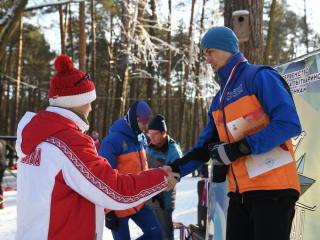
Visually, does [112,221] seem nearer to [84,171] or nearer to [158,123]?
[84,171]

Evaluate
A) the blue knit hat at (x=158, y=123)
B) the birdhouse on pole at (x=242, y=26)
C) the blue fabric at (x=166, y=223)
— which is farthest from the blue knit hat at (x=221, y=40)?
the blue fabric at (x=166, y=223)

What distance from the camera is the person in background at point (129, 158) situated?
3184 millimetres

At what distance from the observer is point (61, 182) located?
1.66 m

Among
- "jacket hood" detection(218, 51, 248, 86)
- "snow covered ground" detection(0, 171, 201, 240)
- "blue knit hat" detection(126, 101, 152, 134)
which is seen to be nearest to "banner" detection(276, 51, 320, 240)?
"jacket hood" detection(218, 51, 248, 86)

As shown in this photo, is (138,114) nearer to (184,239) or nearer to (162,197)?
(162,197)

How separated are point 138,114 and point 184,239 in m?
2.13

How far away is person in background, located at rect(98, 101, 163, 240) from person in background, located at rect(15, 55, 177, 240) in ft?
4.57

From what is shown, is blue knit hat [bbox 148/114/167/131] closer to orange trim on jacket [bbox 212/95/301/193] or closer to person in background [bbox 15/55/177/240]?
orange trim on jacket [bbox 212/95/301/193]

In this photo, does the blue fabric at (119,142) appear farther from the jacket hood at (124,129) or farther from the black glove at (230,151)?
the black glove at (230,151)

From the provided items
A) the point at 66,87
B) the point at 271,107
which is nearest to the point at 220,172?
the point at 271,107

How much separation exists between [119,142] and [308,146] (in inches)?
75.7

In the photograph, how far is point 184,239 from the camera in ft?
14.4

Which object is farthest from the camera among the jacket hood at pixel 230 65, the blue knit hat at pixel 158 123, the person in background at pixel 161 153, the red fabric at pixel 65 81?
the blue knit hat at pixel 158 123

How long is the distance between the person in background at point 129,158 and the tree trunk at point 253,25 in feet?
5.61
